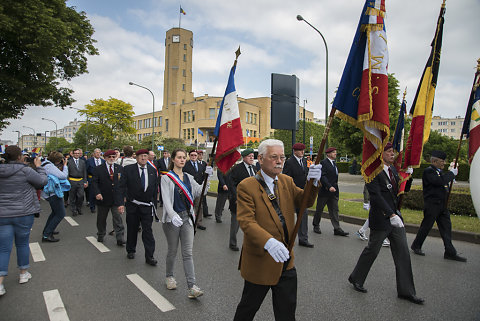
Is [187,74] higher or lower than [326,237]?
higher

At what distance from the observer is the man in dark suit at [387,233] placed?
3816mm

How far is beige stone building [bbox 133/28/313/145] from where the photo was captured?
72.4m

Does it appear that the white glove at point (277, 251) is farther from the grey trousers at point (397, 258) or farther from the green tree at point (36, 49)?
the green tree at point (36, 49)

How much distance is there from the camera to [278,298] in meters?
2.38

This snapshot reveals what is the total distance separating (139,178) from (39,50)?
11744 millimetres

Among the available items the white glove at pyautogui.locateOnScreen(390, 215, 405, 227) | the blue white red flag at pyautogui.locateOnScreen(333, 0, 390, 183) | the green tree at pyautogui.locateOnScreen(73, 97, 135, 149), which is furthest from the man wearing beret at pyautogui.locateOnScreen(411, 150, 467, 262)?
the green tree at pyautogui.locateOnScreen(73, 97, 135, 149)

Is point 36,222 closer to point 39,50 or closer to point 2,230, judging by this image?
point 2,230

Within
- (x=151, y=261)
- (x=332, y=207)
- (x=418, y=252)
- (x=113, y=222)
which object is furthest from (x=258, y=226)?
(x=332, y=207)

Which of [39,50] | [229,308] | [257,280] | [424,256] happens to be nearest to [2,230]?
[229,308]

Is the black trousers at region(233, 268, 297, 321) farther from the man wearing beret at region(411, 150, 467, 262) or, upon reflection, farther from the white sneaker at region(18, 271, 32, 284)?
the man wearing beret at region(411, 150, 467, 262)

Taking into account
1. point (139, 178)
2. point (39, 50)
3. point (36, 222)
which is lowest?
point (36, 222)

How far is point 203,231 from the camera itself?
7.67 m

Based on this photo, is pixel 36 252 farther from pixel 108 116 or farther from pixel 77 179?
pixel 108 116

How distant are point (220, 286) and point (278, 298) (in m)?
2.00
